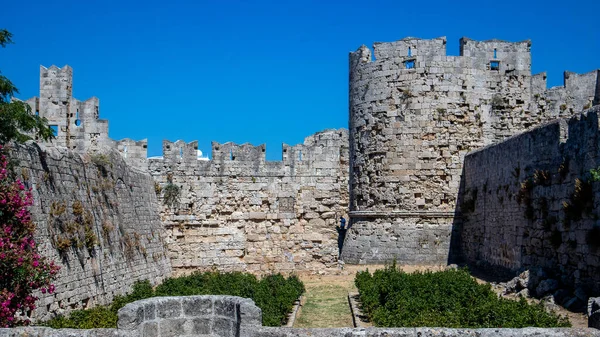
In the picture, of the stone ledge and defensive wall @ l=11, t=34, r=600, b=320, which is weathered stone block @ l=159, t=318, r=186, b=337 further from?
the stone ledge

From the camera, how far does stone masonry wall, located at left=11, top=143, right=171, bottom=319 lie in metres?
11.4

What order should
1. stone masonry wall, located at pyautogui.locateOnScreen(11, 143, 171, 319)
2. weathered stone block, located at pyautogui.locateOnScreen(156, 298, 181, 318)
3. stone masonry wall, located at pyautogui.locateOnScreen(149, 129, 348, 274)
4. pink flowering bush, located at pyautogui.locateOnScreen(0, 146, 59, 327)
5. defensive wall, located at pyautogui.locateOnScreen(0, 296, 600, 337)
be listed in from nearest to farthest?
1. defensive wall, located at pyautogui.locateOnScreen(0, 296, 600, 337)
2. weathered stone block, located at pyautogui.locateOnScreen(156, 298, 181, 318)
3. pink flowering bush, located at pyautogui.locateOnScreen(0, 146, 59, 327)
4. stone masonry wall, located at pyautogui.locateOnScreen(11, 143, 171, 319)
5. stone masonry wall, located at pyautogui.locateOnScreen(149, 129, 348, 274)

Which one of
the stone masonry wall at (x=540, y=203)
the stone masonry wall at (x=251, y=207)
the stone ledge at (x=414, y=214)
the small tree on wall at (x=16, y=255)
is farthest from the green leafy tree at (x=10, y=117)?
the stone ledge at (x=414, y=214)

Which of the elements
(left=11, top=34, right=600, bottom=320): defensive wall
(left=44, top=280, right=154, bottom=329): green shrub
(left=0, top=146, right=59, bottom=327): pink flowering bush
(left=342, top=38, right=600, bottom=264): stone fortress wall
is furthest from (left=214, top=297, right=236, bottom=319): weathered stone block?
(left=342, top=38, right=600, bottom=264): stone fortress wall

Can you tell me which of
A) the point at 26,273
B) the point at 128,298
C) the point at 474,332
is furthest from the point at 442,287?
the point at 26,273

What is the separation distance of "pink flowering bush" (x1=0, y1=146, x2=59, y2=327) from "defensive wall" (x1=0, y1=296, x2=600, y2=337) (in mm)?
2182

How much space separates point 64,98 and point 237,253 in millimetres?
8724

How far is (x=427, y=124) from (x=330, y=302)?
8702mm

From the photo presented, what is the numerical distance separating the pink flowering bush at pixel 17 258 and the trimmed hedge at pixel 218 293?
0.64 metres

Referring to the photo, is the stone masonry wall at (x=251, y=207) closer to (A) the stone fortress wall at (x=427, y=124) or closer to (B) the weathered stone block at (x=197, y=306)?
(A) the stone fortress wall at (x=427, y=124)

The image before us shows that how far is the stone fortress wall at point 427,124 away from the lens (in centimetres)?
2247

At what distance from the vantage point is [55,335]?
695cm

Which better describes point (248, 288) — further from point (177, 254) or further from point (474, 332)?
point (474, 332)

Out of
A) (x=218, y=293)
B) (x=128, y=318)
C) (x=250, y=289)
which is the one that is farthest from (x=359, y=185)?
(x=128, y=318)
